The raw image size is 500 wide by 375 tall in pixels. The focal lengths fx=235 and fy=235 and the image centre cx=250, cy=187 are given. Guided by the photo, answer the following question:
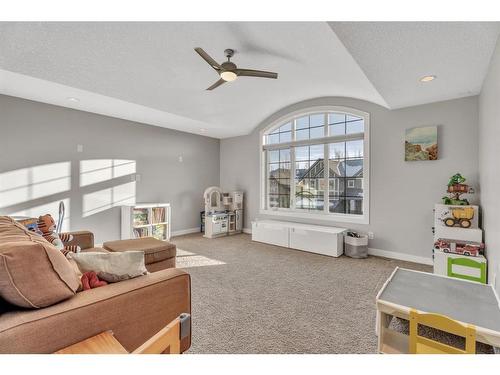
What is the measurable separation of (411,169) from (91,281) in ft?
13.8

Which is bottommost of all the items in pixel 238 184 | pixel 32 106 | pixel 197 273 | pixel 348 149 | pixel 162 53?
pixel 197 273

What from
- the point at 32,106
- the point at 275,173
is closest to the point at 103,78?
the point at 32,106

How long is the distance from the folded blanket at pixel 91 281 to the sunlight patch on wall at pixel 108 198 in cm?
355

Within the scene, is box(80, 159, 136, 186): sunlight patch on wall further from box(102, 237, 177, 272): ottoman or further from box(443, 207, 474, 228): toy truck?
box(443, 207, 474, 228): toy truck

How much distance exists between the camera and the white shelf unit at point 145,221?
4.48 meters

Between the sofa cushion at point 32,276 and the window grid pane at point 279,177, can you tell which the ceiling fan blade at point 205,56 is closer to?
the sofa cushion at point 32,276

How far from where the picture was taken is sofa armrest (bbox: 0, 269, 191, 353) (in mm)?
905

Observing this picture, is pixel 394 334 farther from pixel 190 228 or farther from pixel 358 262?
pixel 190 228

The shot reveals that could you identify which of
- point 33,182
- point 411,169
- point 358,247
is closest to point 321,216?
point 358,247

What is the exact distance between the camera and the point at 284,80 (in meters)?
3.63

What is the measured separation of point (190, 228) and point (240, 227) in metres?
1.24

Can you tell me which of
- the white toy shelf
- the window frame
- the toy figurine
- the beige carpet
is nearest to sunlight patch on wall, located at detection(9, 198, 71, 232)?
the beige carpet

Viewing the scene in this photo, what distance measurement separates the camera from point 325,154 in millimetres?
4598

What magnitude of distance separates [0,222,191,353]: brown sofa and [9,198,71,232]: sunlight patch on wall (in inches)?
140
